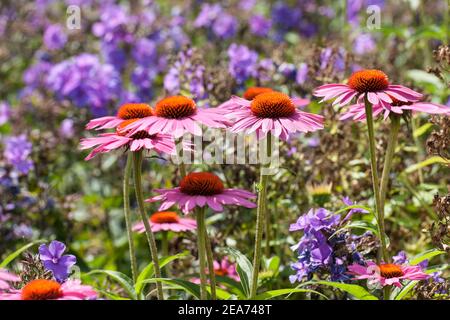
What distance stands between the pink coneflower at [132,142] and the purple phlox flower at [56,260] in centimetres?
36

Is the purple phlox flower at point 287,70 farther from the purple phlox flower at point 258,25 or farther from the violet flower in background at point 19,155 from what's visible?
the purple phlox flower at point 258,25

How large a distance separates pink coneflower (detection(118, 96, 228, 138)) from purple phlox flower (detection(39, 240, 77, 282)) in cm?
48

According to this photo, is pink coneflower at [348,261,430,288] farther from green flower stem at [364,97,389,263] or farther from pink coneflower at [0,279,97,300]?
pink coneflower at [0,279,97,300]

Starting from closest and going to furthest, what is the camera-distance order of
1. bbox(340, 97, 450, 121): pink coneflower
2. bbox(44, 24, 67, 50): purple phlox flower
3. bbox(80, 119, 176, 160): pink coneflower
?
bbox(80, 119, 176, 160): pink coneflower → bbox(340, 97, 450, 121): pink coneflower → bbox(44, 24, 67, 50): purple phlox flower

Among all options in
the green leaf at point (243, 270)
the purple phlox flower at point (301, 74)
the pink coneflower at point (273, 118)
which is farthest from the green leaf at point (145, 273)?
the purple phlox flower at point (301, 74)

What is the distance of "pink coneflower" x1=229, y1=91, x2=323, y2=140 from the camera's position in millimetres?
2357

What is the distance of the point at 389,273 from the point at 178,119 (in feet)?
2.67

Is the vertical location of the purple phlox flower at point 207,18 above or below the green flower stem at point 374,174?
above

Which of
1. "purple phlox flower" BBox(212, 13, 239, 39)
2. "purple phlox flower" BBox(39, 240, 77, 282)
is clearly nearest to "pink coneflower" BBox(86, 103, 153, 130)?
"purple phlox flower" BBox(39, 240, 77, 282)

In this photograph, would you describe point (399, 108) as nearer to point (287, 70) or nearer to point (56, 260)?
point (56, 260)

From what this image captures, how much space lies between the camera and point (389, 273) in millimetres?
2424

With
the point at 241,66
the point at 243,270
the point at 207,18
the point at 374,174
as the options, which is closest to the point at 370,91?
the point at 374,174

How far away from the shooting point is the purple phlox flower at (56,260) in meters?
2.49

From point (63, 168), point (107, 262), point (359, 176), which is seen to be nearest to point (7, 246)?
point (107, 262)
